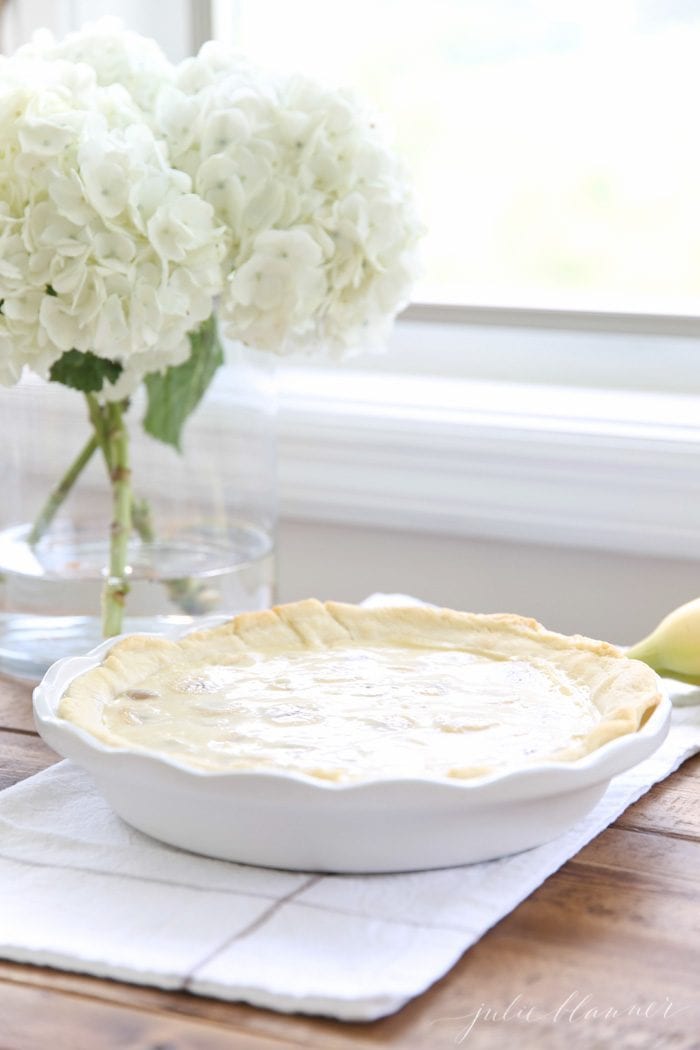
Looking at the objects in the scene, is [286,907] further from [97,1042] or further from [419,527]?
[419,527]

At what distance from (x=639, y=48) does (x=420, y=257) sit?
1.91 ft

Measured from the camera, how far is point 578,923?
69 centimetres

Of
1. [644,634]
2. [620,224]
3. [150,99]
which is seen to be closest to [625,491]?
[644,634]

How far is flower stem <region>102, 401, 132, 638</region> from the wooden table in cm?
44

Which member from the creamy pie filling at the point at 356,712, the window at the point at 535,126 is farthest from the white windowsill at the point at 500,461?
the creamy pie filling at the point at 356,712

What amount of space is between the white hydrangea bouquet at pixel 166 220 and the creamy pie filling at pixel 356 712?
0.23 metres

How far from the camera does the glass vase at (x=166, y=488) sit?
1.15 m

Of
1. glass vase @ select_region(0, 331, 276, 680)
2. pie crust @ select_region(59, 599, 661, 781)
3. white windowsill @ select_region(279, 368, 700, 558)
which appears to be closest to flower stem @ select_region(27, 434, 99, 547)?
glass vase @ select_region(0, 331, 276, 680)

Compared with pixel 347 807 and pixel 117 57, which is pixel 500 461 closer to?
pixel 117 57

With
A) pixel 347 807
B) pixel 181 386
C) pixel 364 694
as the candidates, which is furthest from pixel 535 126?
pixel 347 807

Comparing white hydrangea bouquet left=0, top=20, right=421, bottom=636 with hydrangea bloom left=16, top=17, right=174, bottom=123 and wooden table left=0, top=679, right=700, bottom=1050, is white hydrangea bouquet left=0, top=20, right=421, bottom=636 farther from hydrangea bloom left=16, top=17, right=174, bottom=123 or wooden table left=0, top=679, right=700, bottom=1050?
wooden table left=0, top=679, right=700, bottom=1050

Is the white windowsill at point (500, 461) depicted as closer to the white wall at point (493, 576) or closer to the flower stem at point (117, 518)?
the white wall at point (493, 576)

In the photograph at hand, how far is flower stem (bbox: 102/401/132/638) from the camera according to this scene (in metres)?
1.07

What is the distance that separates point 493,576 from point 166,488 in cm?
43
